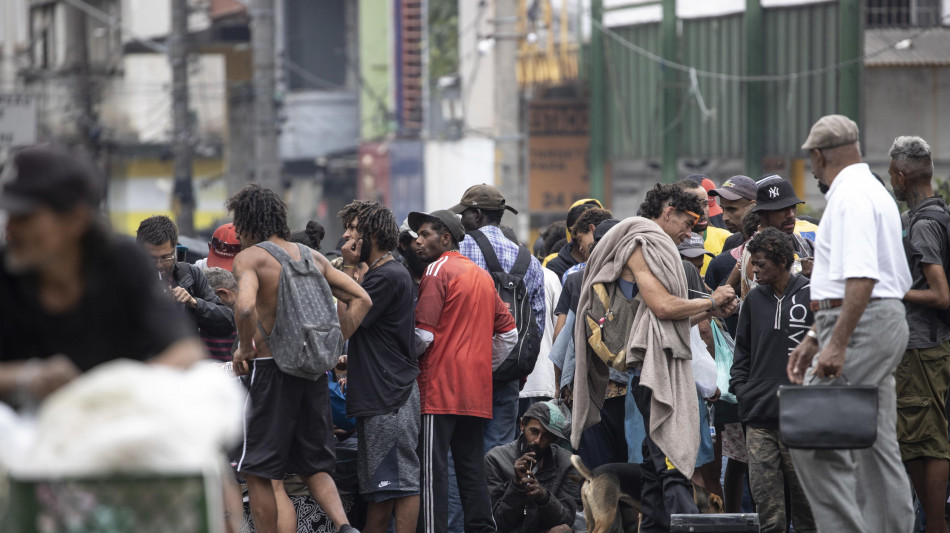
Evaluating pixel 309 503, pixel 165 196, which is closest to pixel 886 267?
pixel 309 503

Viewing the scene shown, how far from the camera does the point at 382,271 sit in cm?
705

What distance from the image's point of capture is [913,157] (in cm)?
671

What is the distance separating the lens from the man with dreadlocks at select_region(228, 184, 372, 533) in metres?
6.53

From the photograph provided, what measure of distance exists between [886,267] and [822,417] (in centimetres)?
76

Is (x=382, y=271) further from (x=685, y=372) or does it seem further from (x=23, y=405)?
(x=23, y=405)

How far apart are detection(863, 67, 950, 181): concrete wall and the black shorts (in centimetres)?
1401

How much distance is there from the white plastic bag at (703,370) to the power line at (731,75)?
1187 cm

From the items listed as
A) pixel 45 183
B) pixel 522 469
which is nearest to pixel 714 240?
pixel 522 469

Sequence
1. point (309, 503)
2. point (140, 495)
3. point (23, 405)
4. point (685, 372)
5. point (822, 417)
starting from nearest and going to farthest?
point (140, 495), point (23, 405), point (822, 417), point (685, 372), point (309, 503)

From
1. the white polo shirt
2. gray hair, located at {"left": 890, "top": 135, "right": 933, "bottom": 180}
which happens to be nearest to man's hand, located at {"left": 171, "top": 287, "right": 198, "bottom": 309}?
the white polo shirt

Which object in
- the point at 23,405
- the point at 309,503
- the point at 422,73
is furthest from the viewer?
the point at 422,73

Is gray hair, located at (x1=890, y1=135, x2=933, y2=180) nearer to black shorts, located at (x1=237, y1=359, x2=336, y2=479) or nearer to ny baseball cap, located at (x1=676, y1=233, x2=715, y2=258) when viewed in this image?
ny baseball cap, located at (x1=676, y1=233, x2=715, y2=258)

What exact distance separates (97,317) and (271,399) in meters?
3.21

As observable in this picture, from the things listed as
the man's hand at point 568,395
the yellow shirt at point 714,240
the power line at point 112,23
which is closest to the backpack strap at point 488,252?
the man's hand at point 568,395
